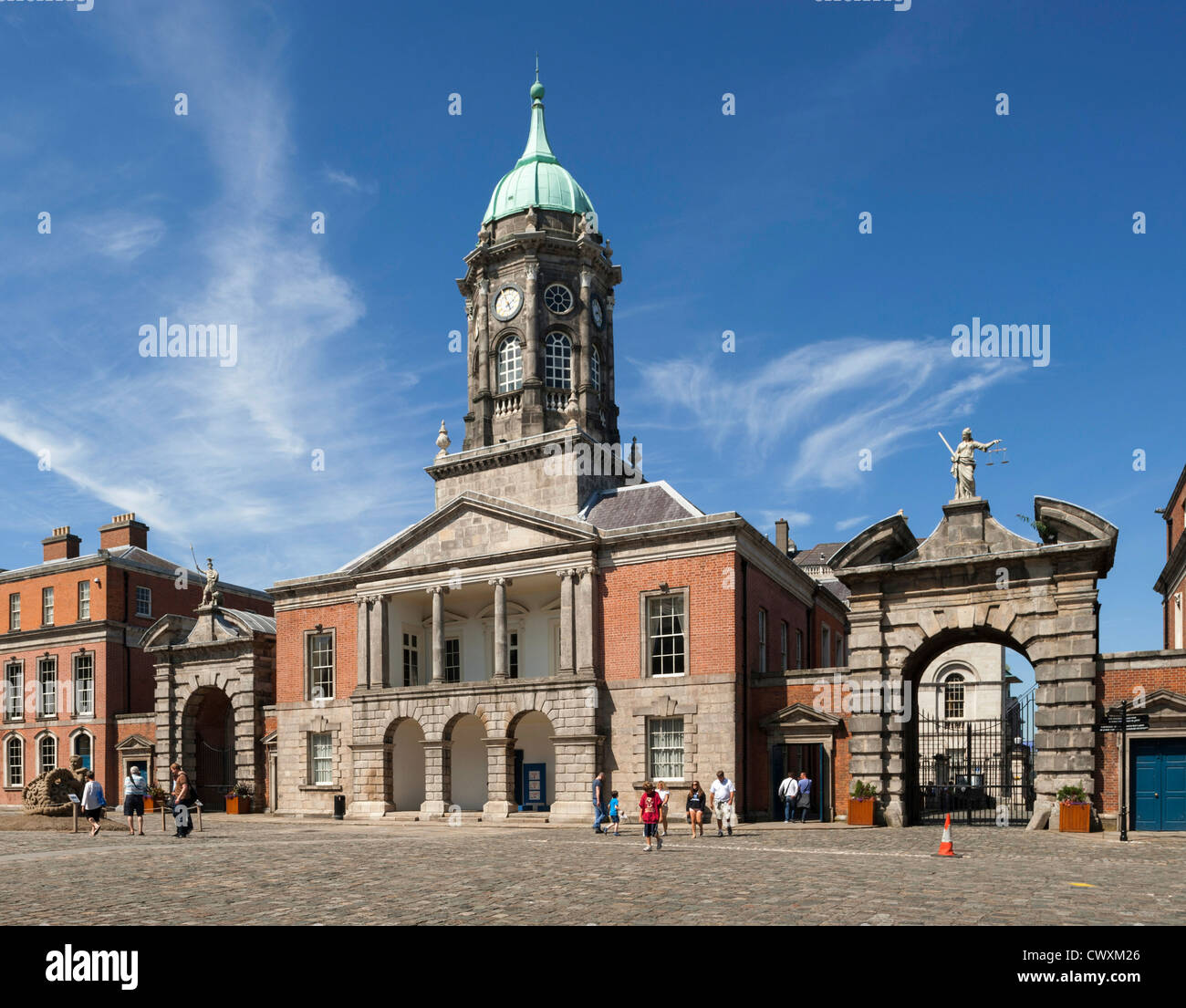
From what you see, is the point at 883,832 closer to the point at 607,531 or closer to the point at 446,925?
the point at 607,531

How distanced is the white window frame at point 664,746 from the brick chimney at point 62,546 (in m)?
35.2

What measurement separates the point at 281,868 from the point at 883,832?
618 inches

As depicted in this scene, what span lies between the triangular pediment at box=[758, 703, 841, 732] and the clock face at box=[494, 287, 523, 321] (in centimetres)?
2127

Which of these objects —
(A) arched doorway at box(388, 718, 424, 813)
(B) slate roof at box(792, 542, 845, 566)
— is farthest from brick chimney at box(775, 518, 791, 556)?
(A) arched doorway at box(388, 718, 424, 813)

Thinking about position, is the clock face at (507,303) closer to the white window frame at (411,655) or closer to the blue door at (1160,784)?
the white window frame at (411,655)

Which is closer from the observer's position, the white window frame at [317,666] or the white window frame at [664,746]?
the white window frame at [664,746]

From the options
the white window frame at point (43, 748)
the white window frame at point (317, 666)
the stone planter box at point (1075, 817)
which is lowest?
the white window frame at point (43, 748)

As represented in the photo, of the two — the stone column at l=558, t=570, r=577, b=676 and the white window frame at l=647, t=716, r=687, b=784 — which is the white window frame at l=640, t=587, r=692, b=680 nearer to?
the white window frame at l=647, t=716, r=687, b=784

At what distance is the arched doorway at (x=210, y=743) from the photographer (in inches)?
1838

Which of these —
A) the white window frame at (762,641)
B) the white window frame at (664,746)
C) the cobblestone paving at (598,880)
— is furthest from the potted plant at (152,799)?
the white window frame at (762,641)
